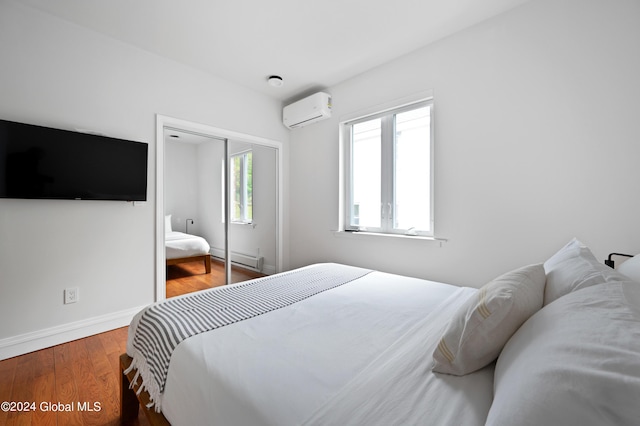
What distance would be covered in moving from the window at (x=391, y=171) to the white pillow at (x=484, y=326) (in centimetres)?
195

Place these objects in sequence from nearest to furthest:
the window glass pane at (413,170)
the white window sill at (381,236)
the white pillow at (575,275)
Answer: the white pillow at (575,275) < the white window sill at (381,236) < the window glass pane at (413,170)

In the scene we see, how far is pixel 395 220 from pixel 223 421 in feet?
8.44

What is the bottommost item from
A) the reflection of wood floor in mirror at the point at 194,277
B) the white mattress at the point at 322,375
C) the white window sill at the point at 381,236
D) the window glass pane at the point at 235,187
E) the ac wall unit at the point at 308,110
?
the reflection of wood floor in mirror at the point at 194,277

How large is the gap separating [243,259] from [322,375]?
2.99 metres

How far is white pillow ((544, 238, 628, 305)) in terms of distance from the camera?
0.85 m

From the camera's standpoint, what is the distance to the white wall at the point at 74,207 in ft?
6.90

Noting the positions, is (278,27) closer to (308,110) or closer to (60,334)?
(308,110)

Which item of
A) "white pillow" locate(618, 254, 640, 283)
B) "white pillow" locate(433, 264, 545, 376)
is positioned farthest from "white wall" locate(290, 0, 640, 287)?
"white pillow" locate(433, 264, 545, 376)

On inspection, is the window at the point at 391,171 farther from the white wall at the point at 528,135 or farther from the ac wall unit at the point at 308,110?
the ac wall unit at the point at 308,110

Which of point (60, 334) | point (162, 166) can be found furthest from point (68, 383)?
point (162, 166)

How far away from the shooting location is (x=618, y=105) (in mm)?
1821

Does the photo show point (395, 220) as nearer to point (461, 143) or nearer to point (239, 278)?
point (461, 143)

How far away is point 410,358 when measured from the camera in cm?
95

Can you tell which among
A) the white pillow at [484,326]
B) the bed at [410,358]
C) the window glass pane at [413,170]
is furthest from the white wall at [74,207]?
the white pillow at [484,326]
